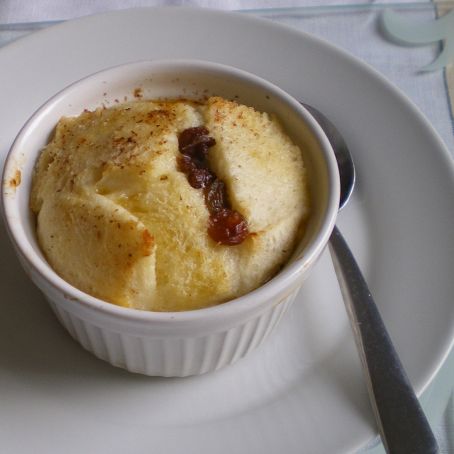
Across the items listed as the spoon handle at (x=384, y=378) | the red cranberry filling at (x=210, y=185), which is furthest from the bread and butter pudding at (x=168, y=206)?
the spoon handle at (x=384, y=378)

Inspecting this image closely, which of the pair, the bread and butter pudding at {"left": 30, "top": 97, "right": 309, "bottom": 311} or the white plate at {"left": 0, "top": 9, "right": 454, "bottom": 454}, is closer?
the bread and butter pudding at {"left": 30, "top": 97, "right": 309, "bottom": 311}

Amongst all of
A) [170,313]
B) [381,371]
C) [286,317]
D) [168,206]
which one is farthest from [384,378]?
[168,206]

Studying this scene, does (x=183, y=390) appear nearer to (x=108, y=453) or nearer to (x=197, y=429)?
(x=197, y=429)

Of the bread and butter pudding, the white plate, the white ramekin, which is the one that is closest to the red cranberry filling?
the bread and butter pudding

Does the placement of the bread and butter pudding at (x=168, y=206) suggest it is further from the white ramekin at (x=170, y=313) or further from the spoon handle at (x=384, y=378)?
the spoon handle at (x=384, y=378)

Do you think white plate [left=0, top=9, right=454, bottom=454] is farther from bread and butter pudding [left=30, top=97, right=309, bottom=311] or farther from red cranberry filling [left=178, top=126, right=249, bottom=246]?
red cranberry filling [left=178, top=126, right=249, bottom=246]

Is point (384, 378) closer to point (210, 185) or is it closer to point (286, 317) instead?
point (286, 317)
